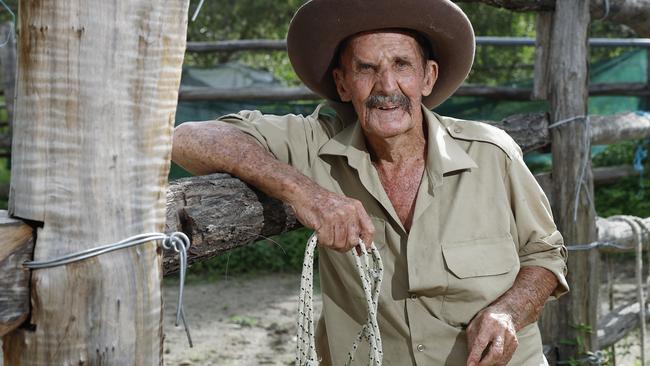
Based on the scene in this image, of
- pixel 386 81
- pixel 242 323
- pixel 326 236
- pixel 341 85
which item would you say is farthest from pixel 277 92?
pixel 326 236

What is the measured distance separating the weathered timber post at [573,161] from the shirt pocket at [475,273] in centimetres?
142

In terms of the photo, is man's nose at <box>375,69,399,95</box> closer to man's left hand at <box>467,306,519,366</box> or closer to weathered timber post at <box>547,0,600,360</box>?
man's left hand at <box>467,306,519,366</box>

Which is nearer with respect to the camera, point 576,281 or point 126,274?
point 126,274

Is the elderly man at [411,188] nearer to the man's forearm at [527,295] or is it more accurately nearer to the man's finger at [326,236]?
the man's forearm at [527,295]

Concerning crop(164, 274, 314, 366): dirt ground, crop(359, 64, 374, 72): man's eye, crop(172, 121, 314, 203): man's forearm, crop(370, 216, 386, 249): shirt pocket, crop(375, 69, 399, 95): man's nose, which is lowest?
crop(164, 274, 314, 366): dirt ground

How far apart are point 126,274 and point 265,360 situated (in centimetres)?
338

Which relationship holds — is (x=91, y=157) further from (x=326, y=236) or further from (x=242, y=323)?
(x=242, y=323)

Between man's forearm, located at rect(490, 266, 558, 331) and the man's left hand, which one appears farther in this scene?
man's forearm, located at rect(490, 266, 558, 331)

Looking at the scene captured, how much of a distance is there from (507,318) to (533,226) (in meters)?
0.31

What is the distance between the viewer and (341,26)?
2.43 metres

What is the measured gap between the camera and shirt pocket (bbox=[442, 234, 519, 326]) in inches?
91.0

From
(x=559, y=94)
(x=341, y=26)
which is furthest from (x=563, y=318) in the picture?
(x=341, y=26)

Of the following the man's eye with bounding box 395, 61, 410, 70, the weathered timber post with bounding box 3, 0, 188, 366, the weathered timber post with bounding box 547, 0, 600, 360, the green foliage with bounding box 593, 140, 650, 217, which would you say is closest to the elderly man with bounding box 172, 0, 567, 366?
the man's eye with bounding box 395, 61, 410, 70

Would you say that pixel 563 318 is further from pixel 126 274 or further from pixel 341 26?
pixel 126 274
